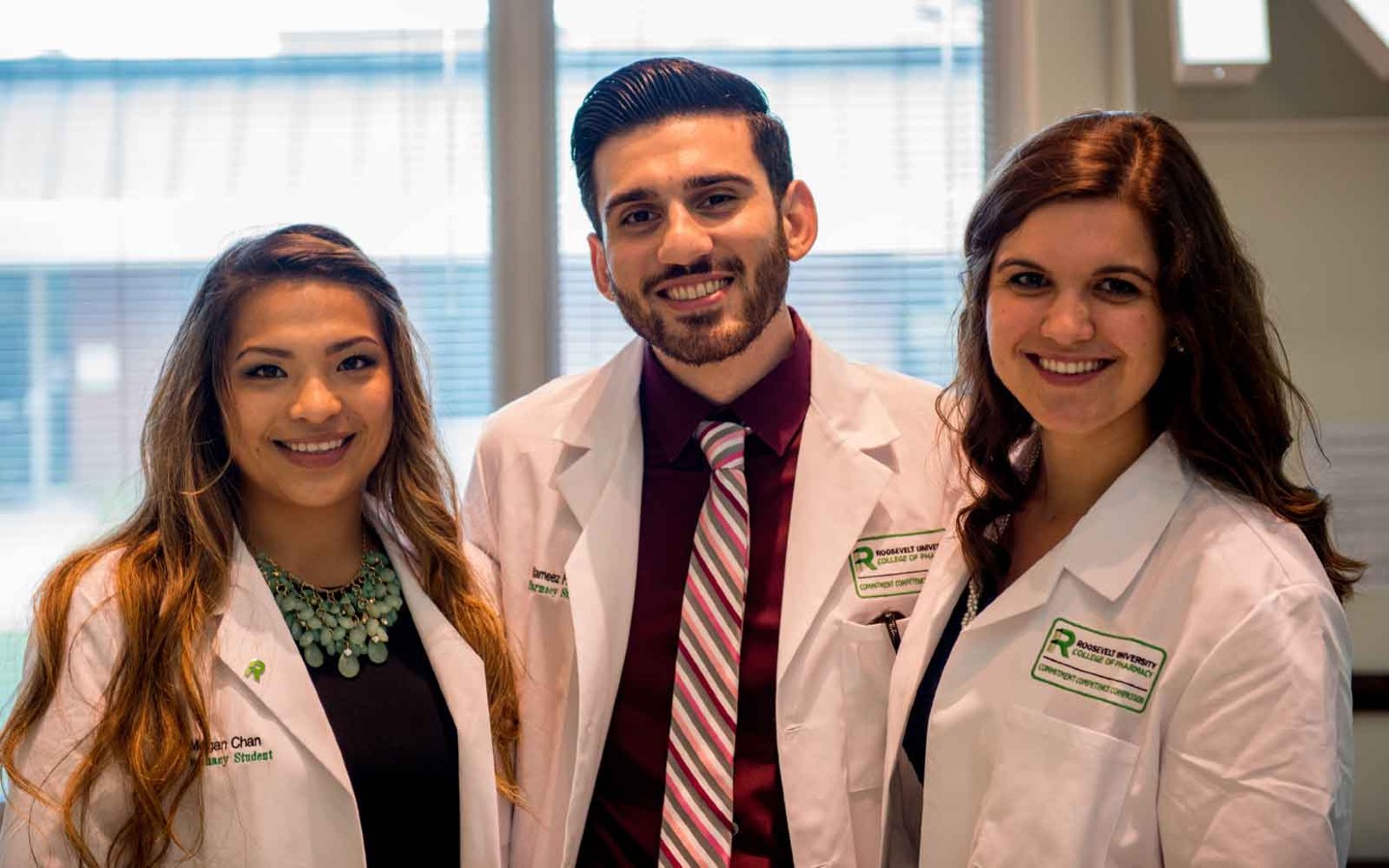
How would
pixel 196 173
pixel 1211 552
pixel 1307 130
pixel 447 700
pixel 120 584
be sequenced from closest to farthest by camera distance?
pixel 1211 552
pixel 120 584
pixel 447 700
pixel 1307 130
pixel 196 173

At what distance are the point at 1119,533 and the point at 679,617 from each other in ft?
2.23

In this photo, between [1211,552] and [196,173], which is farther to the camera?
[196,173]

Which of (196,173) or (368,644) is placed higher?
(196,173)

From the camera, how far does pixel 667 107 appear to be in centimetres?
197

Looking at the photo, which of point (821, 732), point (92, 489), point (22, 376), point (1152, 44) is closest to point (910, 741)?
point (821, 732)

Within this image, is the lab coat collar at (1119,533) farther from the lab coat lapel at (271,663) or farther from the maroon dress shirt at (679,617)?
the lab coat lapel at (271,663)

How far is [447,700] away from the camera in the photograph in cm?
180

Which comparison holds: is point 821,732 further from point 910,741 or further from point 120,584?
point 120,584

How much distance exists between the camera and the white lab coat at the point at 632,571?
5.81ft

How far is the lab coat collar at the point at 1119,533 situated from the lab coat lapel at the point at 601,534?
0.59m

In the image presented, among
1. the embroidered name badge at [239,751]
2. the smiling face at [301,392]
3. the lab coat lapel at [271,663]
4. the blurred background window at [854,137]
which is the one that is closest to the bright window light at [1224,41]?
the blurred background window at [854,137]

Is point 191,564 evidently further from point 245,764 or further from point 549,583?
point 549,583

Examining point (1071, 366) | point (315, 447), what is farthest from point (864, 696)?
point (315, 447)

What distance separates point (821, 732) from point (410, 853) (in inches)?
24.6
